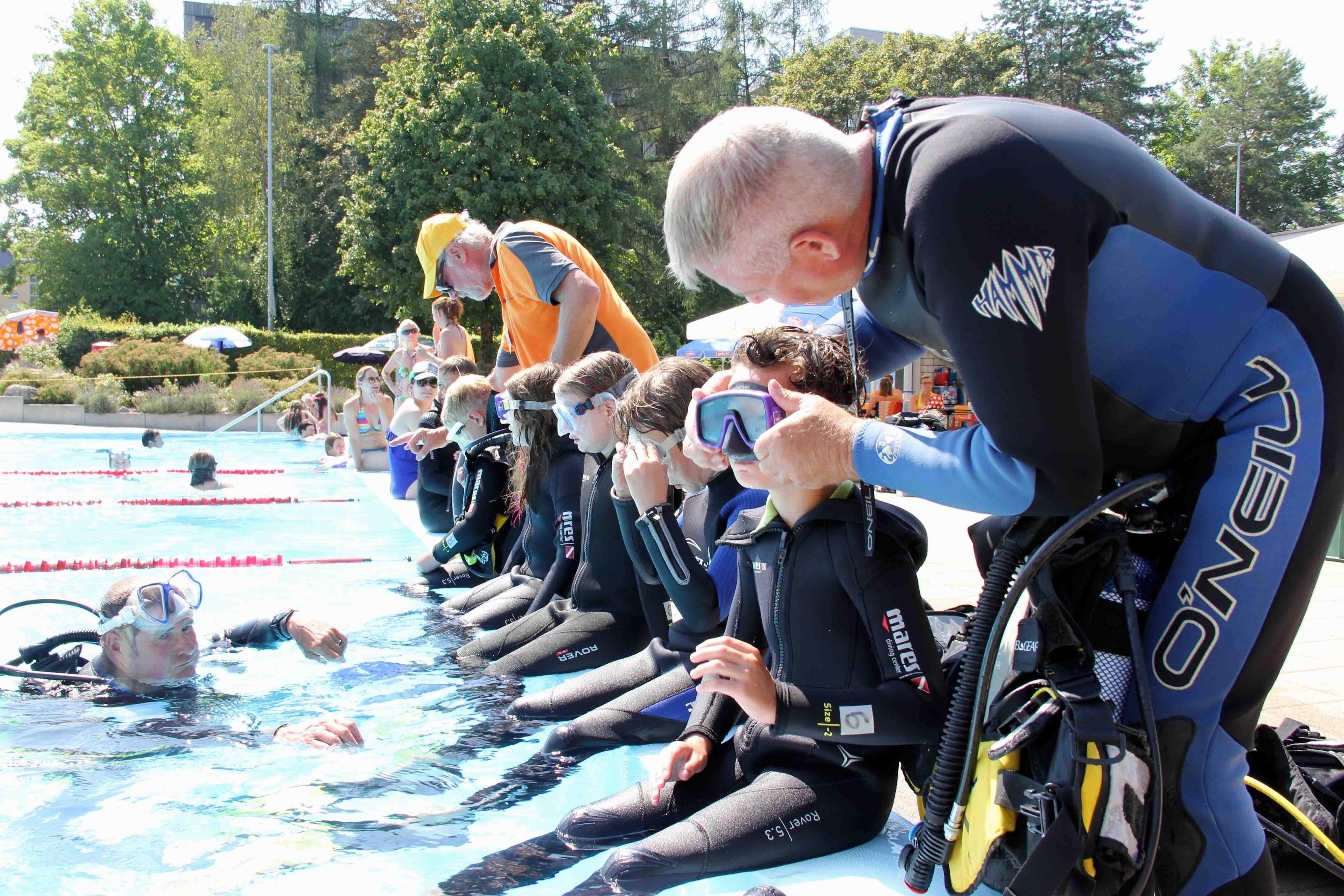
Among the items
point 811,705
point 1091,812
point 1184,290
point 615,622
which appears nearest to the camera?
point 1091,812

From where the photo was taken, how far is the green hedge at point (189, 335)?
29625 mm

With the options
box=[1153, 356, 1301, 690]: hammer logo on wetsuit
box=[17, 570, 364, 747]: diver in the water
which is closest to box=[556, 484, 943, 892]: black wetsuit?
box=[1153, 356, 1301, 690]: hammer logo on wetsuit

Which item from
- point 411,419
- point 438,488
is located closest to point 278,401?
point 411,419

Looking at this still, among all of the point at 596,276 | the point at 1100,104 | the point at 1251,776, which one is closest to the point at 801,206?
the point at 1251,776

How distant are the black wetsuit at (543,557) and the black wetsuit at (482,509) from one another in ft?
0.44

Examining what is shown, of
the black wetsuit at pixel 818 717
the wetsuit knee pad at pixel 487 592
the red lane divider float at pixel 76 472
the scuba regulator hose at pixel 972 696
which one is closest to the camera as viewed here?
the scuba regulator hose at pixel 972 696

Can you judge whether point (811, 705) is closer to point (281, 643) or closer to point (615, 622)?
point (615, 622)

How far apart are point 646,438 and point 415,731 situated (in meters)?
1.39

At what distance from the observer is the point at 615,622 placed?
4008 mm

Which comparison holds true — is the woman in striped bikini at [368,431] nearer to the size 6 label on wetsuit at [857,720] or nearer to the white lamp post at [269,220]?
the size 6 label on wetsuit at [857,720]

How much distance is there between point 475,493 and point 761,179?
165 inches

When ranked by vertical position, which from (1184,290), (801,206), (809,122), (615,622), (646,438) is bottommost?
(615,622)

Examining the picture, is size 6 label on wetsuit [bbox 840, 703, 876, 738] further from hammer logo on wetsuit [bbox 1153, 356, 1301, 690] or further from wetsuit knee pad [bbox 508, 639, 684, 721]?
wetsuit knee pad [bbox 508, 639, 684, 721]

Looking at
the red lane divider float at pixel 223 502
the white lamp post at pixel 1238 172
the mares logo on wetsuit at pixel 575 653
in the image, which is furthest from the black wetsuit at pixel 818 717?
the white lamp post at pixel 1238 172
